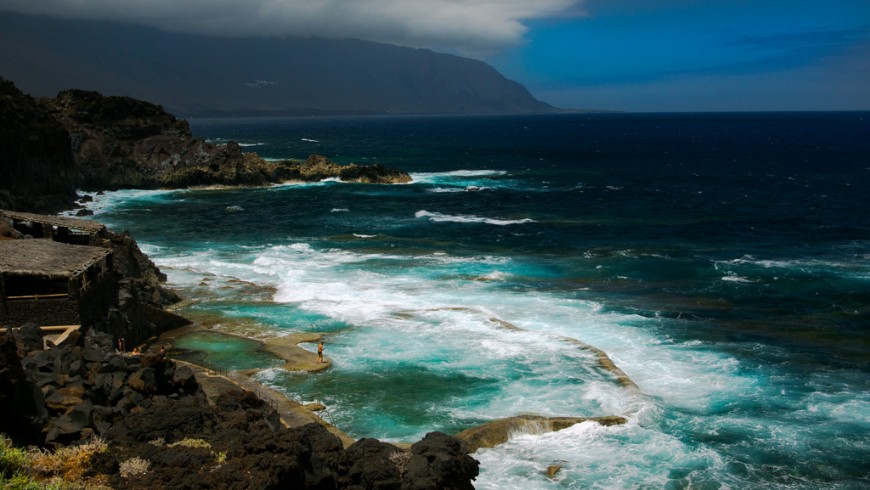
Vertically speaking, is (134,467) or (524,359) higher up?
(134,467)

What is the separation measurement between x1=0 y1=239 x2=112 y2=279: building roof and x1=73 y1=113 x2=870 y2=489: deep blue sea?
7.52m

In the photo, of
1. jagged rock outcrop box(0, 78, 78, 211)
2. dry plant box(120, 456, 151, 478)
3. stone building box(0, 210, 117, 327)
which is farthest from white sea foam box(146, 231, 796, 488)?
jagged rock outcrop box(0, 78, 78, 211)

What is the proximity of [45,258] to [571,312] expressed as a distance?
22677mm

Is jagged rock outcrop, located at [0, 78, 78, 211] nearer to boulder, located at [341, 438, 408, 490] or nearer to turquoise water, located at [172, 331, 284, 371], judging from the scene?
turquoise water, located at [172, 331, 284, 371]

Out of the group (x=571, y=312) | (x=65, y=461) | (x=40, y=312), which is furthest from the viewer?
(x=571, y=312)

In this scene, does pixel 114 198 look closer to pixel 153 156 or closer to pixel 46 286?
pixel 153 156

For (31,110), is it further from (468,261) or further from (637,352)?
(637,352)

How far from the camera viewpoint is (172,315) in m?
32.6

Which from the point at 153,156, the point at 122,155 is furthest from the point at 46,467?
the point at 153,156

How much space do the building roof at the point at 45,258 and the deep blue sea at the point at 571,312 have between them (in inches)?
296

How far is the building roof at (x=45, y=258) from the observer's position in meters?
24.0

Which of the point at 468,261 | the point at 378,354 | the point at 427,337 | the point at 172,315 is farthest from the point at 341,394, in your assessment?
the point at 468,261

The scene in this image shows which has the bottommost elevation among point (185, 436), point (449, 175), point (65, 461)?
point (449, 175)

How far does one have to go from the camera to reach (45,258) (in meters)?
25.1
